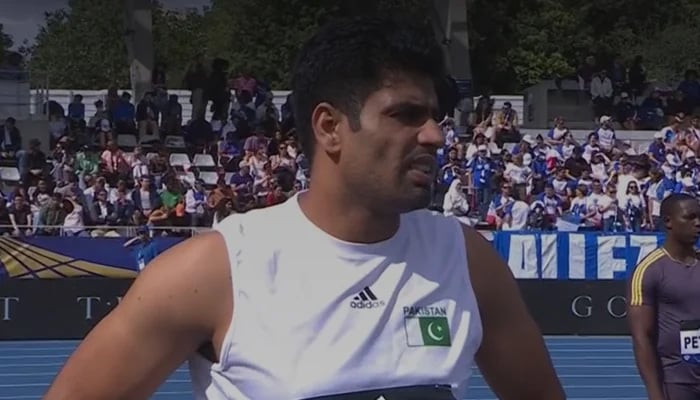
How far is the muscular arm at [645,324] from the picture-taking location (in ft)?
22.0

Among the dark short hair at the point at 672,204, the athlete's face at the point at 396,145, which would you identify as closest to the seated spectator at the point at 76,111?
the dark short hair at the point at 672,204

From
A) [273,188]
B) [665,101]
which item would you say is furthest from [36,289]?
[665,101]

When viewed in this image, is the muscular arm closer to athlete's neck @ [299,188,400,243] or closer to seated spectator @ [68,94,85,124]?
athlete's neck @ [299,188,400,243]

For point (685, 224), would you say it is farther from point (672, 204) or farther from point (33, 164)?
point (33, 164)

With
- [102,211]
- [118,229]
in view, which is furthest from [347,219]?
[102,211]

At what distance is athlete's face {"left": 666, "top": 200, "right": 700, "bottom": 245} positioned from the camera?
22.6 feet

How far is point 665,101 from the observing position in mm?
29453

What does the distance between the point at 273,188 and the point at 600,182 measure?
5211mm

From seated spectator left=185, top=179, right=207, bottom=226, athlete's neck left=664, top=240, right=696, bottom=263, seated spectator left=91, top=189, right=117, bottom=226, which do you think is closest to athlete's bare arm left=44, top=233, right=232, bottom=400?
athlete's neck left=664, top=240, right=696, bottom=263

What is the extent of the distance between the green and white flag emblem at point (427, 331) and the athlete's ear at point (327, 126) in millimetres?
343

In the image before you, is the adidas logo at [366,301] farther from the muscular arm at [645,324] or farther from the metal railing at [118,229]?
the metal railing at [118,229]

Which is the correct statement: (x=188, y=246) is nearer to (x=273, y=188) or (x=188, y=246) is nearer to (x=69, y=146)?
(x=273, y=188)

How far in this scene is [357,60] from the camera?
8.21 ft

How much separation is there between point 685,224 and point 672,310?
1.40 feet
